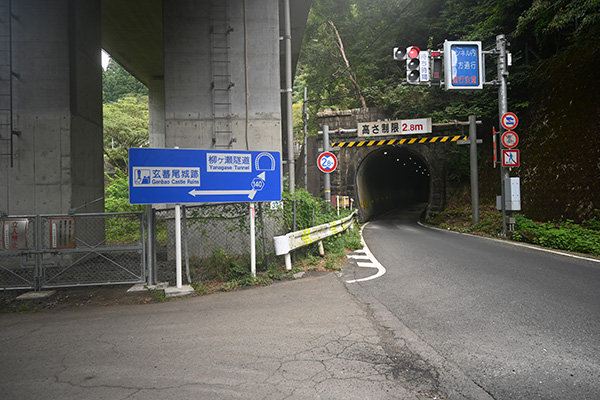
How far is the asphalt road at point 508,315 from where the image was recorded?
277 centimetres

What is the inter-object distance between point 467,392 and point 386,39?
86.9ft

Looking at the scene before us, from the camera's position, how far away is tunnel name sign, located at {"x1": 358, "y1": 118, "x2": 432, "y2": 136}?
16.4 metres

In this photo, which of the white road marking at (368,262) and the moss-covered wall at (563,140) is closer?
the white road marking at (368,262)

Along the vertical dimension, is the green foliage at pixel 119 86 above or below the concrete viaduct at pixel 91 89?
above

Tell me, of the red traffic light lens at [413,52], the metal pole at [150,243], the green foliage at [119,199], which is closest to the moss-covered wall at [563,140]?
the red traffic light lens at [413,52]

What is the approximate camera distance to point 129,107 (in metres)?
27.4

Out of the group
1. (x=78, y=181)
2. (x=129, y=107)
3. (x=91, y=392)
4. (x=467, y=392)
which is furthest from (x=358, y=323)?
(x=129, y=107)

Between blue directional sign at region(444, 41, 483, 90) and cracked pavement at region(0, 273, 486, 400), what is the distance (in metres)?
10.0

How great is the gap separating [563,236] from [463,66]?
6549 mm

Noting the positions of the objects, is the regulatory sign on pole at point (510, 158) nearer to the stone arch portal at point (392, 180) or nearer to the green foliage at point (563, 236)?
the green foliage at point (563, 236)

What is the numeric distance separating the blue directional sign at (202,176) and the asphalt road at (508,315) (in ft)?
9.13

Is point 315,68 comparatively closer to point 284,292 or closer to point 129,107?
point 129,107

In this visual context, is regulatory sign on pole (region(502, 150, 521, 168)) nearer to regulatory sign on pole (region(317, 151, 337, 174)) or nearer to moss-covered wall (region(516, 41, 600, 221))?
moss-covered wall (region(516, 41, 600, 221))

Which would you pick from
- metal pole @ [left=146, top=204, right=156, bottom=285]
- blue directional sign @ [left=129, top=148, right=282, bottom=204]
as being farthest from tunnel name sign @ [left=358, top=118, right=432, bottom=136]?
metal pole @ [left=146, top=204, right=156, bottom=285]
